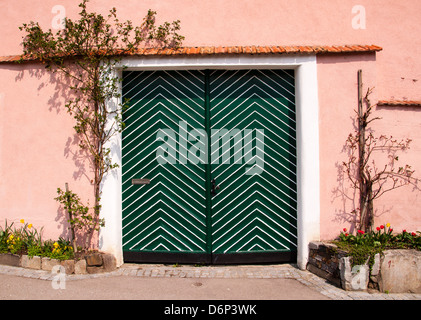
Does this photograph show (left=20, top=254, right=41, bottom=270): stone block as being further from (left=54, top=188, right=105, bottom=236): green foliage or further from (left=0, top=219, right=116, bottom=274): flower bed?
(left=54, top=188, right=105, bottom=236): green foliage

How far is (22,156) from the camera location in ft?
16.0

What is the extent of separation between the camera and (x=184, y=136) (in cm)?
487

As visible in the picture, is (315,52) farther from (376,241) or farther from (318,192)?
(376,241)

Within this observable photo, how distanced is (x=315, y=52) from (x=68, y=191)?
4184mm

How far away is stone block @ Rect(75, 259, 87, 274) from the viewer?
172 inches

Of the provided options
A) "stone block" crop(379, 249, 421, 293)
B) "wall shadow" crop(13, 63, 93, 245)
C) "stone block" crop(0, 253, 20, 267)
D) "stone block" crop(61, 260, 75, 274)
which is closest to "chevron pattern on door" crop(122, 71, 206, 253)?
"wall shadow" crop(13, 63, 93, 245)

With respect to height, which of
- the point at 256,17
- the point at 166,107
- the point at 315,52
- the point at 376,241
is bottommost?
the point at 376,241

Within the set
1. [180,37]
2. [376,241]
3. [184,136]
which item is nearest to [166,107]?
[184,136]

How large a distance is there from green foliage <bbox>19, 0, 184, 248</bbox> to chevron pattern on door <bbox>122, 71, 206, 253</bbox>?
1.04 ft

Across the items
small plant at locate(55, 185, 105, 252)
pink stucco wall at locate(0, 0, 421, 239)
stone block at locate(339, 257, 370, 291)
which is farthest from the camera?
pink stucco wall at locate(0, 0, 421, 239)

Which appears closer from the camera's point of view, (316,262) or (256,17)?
(316,262)

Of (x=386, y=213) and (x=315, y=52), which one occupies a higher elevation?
(x=315, y=52)

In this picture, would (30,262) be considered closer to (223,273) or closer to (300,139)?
(223,273)

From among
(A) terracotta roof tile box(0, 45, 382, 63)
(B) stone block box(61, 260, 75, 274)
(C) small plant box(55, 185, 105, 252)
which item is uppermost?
(A) terracotta roof tile box(0, 45, 382, 63)
